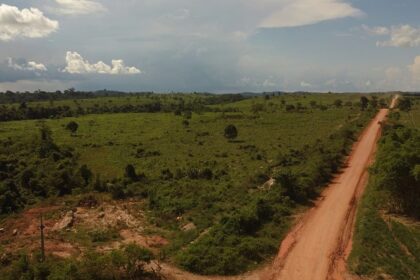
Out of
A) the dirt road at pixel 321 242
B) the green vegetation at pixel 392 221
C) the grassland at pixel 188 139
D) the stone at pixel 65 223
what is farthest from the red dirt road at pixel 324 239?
the stone at pixel 65 223

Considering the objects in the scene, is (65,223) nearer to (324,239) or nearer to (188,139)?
(324,239)

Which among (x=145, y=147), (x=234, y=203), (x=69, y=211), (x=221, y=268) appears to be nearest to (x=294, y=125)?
(x=145, y=147)

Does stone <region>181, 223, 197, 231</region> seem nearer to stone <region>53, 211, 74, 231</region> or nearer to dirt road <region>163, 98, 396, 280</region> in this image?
dirt road <region>163, 98, 396, 280</region>

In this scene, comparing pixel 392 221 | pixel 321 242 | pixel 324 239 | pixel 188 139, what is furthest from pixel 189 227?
pixel 188 139

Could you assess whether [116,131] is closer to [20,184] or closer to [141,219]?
[20,184]

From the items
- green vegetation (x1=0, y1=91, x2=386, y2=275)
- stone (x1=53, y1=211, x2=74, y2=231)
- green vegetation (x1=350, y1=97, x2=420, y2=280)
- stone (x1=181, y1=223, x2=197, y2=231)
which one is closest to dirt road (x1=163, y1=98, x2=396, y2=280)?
green vegetation (x1=350, y1=97, x2=420, y2=280)

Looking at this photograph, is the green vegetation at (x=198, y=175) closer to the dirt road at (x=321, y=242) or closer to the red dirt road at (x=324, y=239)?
the dirt road at (x=321, y=242)
